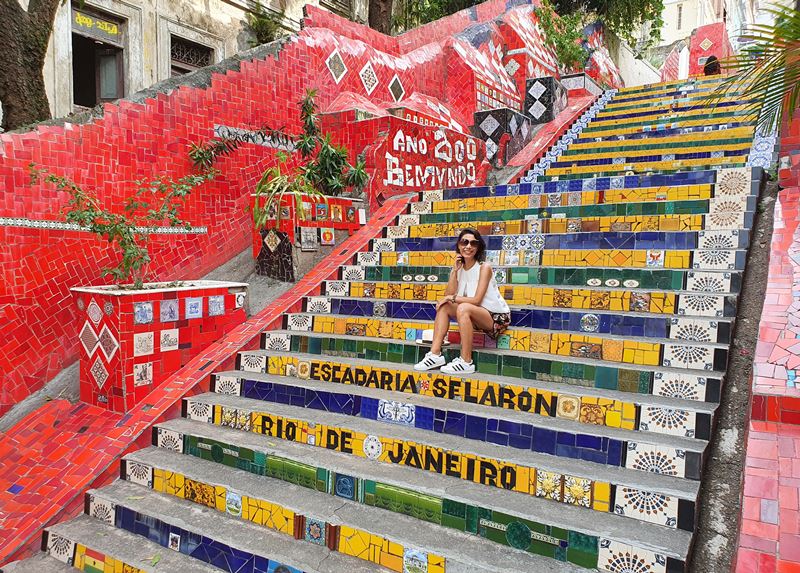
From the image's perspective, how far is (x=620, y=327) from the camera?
3336 millimetres

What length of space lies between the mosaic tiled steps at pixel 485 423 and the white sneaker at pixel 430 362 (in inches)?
7.2

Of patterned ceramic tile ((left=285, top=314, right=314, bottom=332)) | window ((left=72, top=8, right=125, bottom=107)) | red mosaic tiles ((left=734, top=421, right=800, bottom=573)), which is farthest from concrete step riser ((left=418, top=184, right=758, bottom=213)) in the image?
window ((left=72, top=8, right=125, bottom=107))

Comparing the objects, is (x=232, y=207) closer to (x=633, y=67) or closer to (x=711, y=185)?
(x=711, y=185)

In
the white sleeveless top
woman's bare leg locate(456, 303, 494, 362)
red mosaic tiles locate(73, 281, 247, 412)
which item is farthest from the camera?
red mosaic tiles locate(73, 281, 247, 412)

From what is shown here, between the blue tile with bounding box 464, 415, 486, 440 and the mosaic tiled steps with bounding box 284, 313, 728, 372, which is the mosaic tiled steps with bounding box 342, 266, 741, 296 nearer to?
the mosaic tiled steps with bounding box 284, 313, 728, 372

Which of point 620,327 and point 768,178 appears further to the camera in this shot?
point 768,178

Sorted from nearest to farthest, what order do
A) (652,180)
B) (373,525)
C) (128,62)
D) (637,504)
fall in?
1. (637,504)
2. (373,525)
3. (652,180)
4. (128,62)

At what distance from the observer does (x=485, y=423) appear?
9.34ft

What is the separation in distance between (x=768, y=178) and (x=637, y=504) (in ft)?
11.5

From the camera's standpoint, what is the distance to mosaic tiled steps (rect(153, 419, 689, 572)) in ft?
6.93

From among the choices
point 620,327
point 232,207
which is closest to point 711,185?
point 620,327

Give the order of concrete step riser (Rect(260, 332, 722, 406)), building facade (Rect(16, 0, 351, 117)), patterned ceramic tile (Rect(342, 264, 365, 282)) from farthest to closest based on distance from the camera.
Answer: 1. building facade (Rect(16, 0, 351, 117))
2. patterned ceramic tile (Rect(342, 264, 365, 282))
3. concrete step riser (Rect(260, 332, 722, 406))

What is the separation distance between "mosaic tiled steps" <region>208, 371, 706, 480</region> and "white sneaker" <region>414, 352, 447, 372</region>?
0.18m

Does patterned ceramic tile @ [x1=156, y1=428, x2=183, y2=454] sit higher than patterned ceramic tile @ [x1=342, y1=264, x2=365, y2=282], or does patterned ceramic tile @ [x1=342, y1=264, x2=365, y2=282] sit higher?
patterned ceramic tile @ [x1=342, y1=264, x2=365, y2=282]
